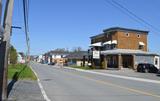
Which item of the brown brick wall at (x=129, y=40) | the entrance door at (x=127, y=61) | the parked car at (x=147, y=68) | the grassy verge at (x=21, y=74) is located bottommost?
the grassy verge at (x=21, y=74)

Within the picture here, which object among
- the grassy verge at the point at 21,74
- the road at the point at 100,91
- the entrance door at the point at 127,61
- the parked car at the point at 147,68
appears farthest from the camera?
the entrance door at the point at 127,61

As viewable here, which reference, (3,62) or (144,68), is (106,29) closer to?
(144,68)

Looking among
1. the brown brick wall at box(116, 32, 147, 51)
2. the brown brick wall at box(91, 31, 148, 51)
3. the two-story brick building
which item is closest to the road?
the two-story brick building

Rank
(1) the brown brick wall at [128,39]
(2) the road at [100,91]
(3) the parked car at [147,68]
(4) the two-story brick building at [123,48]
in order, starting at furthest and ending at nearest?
(1) the brown brick wall at [128,39], (4) the two-story brick building at [123,48], (3) the parked car at [147,68], (2) the road at [100,91]

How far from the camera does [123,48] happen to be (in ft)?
260

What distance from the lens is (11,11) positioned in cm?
1561

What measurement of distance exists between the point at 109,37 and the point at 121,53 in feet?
41.5

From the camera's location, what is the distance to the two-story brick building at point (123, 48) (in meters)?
71.6

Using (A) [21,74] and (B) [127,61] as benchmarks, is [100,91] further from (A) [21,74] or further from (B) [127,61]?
(B) [127,61]

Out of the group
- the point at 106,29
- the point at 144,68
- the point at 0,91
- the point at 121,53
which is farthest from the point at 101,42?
the point at 0,91

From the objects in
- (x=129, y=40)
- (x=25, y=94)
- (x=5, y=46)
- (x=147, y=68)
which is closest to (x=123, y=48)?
(x=129, y=40)

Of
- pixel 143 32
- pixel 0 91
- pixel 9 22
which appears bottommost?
pixel 0 91

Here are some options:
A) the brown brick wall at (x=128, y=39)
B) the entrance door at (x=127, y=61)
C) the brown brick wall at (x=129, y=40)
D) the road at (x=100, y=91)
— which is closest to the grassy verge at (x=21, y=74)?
the road at (x=100, y=91)

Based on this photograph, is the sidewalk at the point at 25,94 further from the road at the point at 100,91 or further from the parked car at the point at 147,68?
the parked car at the point at 147,68
